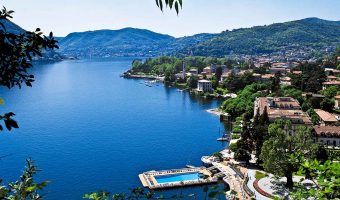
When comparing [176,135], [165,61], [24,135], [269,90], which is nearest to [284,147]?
[176,135]

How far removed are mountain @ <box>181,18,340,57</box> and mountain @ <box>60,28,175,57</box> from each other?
35970 mm

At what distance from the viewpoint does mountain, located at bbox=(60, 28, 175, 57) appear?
152125 mm

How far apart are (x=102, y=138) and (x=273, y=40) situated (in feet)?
314

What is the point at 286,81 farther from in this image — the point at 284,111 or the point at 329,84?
the point at 284,111

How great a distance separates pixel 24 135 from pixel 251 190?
14.3m

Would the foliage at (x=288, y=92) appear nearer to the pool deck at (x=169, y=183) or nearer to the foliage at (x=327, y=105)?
the foliage at (x=327, y=105)

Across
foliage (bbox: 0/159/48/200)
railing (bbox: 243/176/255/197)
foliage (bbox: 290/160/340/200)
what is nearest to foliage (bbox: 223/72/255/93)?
railing (bbox: 243/176/255/197)

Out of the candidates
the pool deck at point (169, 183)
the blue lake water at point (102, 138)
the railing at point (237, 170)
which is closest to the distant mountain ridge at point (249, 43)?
the blue lake water at point (102, 138)

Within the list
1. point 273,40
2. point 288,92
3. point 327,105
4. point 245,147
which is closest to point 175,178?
point 245,147

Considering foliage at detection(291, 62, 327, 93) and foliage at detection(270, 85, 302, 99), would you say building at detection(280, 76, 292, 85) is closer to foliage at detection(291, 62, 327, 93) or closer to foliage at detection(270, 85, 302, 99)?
foliage at detection(291, 62, 327, 93)

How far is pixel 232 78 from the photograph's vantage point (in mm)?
41094

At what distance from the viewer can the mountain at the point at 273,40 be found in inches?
4026

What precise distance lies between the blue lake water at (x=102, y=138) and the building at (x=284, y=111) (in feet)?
10.0

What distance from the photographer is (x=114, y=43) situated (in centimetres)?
17312
